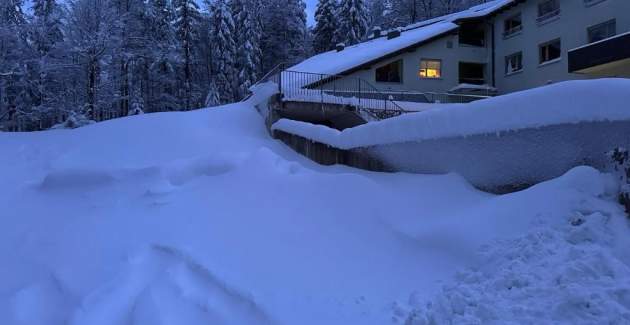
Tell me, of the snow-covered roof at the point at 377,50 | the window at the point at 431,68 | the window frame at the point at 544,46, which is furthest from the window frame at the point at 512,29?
the window at the point at 431,68

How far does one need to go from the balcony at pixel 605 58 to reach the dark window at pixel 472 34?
1060cm

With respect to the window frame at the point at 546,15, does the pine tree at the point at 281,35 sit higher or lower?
higher

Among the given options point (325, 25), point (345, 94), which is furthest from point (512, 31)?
point (325, 25)

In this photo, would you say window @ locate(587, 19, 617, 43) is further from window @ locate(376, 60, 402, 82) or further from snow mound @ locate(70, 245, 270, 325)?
snow mound @ locate(70, 245, 270, 325)

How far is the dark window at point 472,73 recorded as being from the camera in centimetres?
2680

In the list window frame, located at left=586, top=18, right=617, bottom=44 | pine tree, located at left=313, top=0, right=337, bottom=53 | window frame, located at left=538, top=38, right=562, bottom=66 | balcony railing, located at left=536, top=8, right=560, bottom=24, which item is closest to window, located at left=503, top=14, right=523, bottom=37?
balcony railing, located at left=536, top=8, right=560, bottom=24

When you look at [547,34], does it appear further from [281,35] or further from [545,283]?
[281,35]

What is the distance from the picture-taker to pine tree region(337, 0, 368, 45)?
3975 centimetres

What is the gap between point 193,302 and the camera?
13.3 feet

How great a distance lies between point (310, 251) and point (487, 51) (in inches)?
989

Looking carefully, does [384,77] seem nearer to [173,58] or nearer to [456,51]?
[456,51]

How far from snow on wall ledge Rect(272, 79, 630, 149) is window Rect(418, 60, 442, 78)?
1872 cm

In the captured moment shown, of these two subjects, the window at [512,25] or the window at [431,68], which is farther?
the window at [431,68]

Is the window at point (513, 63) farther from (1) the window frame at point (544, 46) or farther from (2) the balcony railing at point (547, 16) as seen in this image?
(2) the balcony railing at point (547, 16)
